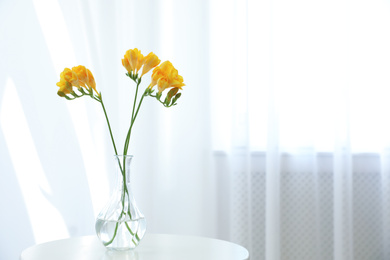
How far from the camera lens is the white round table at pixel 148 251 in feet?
4.44

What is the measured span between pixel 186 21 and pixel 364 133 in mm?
1003

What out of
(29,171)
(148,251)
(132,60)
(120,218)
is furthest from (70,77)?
(29,171)

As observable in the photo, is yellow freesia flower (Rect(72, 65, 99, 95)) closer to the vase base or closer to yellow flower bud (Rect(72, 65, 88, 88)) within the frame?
yellow flower bud (Rect(72, 65, 88, 88))

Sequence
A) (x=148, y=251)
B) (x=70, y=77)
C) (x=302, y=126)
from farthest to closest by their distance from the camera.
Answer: (x=302, y=126) < (x=148, y=251) < (x=70, y=77)

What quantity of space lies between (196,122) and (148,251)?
1.21m

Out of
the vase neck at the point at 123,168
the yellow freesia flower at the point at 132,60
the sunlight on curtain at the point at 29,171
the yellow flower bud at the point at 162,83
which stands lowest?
the sunlight on curtain at the point at 29,171

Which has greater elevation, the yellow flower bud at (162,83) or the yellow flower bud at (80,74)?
the yellow flower bud at (80,74)

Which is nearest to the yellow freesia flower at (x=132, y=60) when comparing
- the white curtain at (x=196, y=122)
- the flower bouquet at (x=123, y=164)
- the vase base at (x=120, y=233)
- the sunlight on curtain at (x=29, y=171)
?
the flower bouquet at (x=123, y=164)

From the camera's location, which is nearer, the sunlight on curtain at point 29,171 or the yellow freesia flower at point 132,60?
the yellow freesia flower at point 132,60

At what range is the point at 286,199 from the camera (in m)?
2.58

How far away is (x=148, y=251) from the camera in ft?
4.66

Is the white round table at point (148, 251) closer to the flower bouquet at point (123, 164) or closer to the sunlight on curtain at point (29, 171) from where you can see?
the flower bouquet at point (123, 164)

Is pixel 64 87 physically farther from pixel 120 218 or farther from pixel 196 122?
pixel 196 122

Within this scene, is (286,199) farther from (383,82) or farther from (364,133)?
(383,82)
